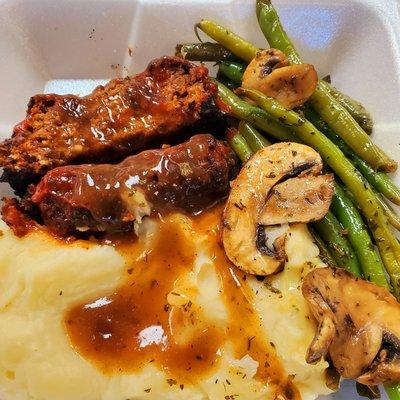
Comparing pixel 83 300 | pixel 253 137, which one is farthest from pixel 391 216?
pixel 83 300

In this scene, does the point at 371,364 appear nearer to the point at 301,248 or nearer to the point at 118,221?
the point at 301,248

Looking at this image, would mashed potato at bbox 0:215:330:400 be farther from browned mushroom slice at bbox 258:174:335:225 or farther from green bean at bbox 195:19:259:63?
green bean at bbox 195:19:259:63

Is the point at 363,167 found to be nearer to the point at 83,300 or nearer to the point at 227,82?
the point at 227,82

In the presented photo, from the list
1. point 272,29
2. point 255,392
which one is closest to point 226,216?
point 255,392

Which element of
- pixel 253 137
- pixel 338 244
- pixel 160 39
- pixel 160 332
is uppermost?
pixel 160 39

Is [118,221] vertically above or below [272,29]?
below
